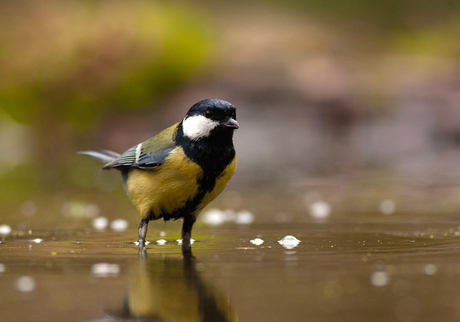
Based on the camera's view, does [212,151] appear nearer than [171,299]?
No

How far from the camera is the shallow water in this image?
237cm

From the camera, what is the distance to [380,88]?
1608 centimetres

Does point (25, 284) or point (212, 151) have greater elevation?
point (212, 151)

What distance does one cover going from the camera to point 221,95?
50.7 ft

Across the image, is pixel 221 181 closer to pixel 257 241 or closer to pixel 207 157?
pixel 207 157

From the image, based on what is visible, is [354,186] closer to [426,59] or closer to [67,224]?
[67,224]

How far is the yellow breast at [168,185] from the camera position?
4109mm

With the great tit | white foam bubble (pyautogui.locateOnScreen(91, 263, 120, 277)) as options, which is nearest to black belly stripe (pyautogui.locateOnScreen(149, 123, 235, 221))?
the great tit

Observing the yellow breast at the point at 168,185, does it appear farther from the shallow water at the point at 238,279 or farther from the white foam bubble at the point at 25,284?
the white foam bubble at the point at 25,284

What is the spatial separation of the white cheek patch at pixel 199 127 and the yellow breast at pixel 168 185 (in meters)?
0.12

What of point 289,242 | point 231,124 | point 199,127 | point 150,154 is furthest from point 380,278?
point 150,154

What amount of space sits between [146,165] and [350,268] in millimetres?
1761

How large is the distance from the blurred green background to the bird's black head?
14.2 ft

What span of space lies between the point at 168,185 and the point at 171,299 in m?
1.68
